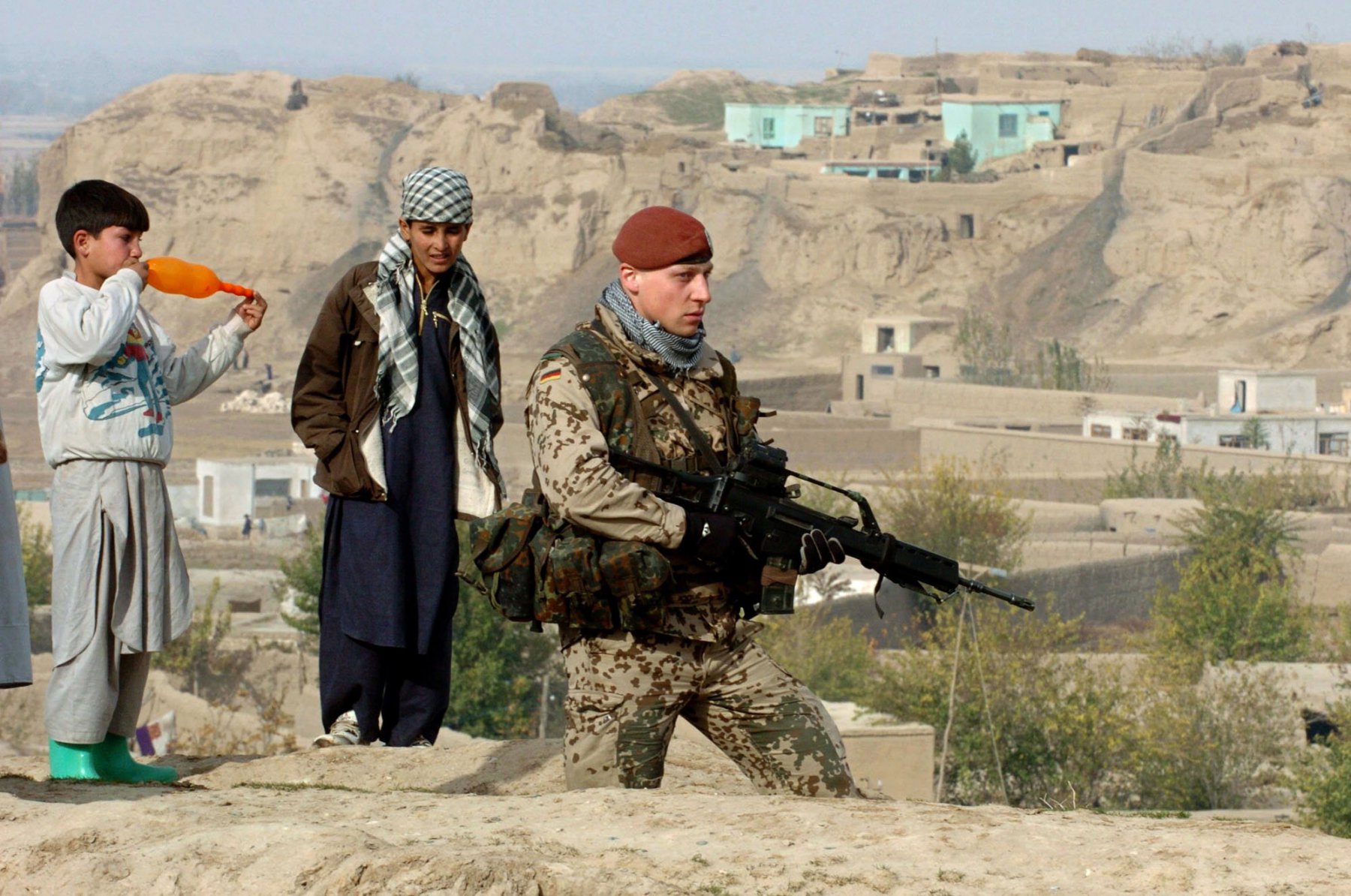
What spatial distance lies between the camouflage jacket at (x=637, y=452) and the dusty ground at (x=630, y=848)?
1.20 feet

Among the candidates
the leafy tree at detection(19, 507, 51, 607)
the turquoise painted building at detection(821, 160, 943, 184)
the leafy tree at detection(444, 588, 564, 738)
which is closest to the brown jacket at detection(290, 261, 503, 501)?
the leafy tree at detection(444, 588, 564, 738)

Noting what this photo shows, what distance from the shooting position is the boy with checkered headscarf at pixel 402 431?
4648 millimetres

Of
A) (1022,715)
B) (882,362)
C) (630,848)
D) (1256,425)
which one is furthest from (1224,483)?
(630,848)

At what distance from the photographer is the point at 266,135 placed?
220 feet

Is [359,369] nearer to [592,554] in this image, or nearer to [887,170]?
[592,554]

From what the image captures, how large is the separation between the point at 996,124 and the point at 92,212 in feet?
205

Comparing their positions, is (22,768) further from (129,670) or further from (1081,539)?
(1081,539)

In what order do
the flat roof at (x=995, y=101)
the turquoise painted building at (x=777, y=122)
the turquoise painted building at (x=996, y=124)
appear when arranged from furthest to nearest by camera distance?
the turquoise painted building at (x=777, y=122) < the turquoise painted building at (x=996, y=124) < the flat roof at (x=995, y=101)

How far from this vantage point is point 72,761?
173 inches

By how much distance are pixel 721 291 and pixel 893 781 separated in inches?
1586

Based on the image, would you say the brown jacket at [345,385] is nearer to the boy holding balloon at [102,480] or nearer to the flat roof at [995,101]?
the boy holding balloon at [102,480]

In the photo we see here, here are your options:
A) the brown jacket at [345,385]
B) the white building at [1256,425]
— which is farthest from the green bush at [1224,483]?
the brown jacket at [345,385]

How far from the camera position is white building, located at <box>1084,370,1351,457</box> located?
113ft

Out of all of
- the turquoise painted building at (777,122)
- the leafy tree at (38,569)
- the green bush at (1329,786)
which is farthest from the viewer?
the turquoise painted building at (777,122)
